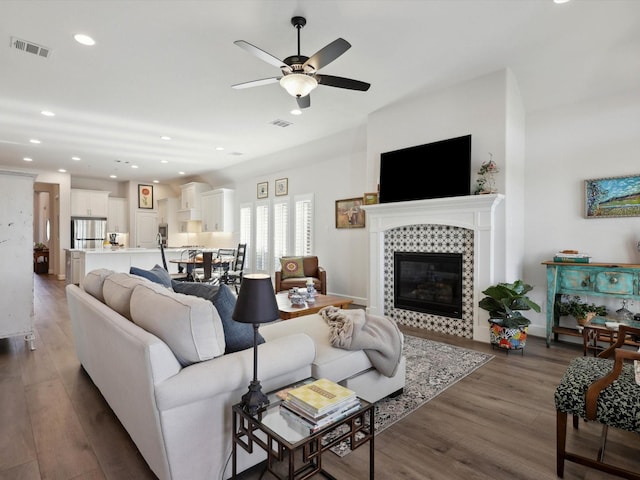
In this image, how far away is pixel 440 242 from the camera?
439 cm

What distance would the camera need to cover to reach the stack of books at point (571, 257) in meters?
3.67

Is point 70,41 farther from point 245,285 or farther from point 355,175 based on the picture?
point 355,175

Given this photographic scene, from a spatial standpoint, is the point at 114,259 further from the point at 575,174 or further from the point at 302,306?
the point at 575,174

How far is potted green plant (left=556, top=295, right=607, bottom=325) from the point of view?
3.60m

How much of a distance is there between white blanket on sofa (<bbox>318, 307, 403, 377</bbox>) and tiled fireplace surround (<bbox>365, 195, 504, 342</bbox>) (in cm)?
208

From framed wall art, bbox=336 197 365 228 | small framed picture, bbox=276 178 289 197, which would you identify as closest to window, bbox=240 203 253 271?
small framed picture, bbox=276 178 289 197

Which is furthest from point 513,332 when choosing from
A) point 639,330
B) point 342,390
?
point 342,390

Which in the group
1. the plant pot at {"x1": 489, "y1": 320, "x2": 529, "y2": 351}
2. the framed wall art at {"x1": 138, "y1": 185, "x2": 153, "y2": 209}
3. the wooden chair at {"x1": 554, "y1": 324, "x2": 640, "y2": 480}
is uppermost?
the framed wall art at {"x1": 138, "y1": 185, "x2": 153, "y2": 209}

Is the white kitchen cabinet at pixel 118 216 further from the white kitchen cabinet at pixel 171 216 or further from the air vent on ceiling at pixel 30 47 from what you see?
the air vent on ceiling at pixel 30 47

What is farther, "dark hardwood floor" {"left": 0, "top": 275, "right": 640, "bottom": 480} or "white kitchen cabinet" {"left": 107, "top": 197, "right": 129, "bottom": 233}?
"white kitchen cabinet" {"left": 107, "top": 197, "right": 129, "bottom": 233}

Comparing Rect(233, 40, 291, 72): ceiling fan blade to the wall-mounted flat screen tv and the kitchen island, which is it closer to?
the wall-mounted flat screen tv

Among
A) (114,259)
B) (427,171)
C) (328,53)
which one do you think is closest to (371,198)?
(427,171)

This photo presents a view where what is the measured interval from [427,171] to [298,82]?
7.18 ft

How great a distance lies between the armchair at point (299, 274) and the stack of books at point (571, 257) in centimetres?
345
